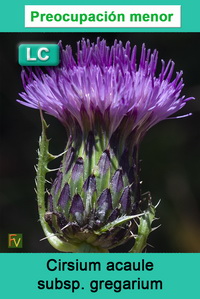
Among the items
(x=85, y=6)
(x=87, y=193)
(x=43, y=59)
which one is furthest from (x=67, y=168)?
(x=85, y=6)

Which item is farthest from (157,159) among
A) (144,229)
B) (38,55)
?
(144,229)

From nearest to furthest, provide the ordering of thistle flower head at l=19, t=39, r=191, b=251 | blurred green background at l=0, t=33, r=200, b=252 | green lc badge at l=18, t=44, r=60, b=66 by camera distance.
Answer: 1. thistle flower head at l=19, t=39, r=191, b=251
2. green lc badge at l=18, t=44, r=60, b=66
3. blurred green background at l=0, t=33, r=200, b=252

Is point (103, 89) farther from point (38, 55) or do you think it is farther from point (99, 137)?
point (38, 55)

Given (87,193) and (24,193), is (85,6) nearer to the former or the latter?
(87,193)

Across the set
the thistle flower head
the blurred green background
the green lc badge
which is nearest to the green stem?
the thistle flower head

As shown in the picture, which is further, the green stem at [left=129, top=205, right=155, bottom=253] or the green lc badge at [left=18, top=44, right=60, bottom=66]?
the green lc badge at [left=18, top=44, right=60, bottom=66]

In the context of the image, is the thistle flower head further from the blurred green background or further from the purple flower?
the blurred green background

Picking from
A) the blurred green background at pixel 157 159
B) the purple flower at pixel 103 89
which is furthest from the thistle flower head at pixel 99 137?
the blurred green background at pixel 157 159
